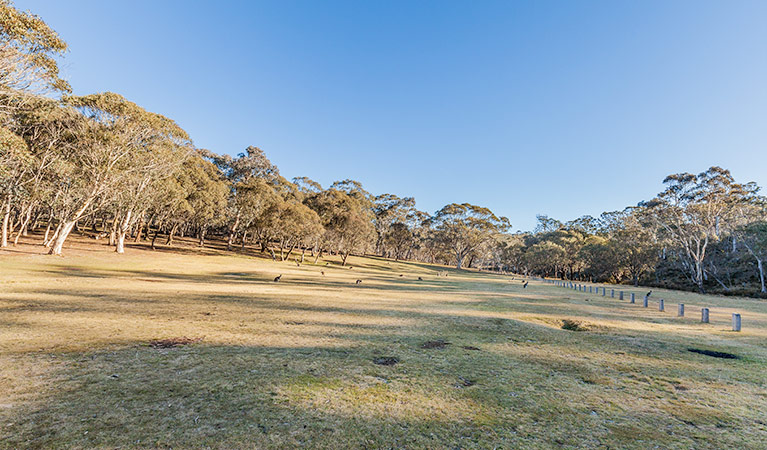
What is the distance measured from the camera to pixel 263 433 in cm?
355

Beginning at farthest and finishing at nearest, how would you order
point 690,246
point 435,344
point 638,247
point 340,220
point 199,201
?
1. point 638,247
2. point 340,220
3. point 690,246
4. point 199,201
5. point 435,344

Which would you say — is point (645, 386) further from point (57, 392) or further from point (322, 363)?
point (57, 392)

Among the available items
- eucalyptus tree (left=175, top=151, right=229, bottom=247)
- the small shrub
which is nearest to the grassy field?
the small shrub

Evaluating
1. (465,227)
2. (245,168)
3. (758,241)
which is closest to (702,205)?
(758,241)

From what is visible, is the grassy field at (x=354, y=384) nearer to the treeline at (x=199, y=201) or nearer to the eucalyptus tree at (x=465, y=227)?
the treeline at (x=199, y=201)

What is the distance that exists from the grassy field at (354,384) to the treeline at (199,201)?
65.4 feet

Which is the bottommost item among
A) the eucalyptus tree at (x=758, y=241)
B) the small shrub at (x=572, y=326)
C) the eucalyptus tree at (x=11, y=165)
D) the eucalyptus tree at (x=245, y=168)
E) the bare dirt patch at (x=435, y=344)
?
the bare dirt patch at (x=435, y=344)

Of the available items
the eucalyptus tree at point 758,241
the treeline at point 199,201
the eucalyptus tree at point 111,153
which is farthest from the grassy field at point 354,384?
the eucalyptus tree at point 758,241

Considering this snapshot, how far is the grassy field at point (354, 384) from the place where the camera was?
365 cm

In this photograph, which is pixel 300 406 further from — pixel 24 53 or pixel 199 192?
pixel 199 192

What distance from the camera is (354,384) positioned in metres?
5.10

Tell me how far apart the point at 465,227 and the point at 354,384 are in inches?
2711

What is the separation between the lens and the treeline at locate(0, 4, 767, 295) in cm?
2319

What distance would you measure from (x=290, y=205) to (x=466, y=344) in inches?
1623
